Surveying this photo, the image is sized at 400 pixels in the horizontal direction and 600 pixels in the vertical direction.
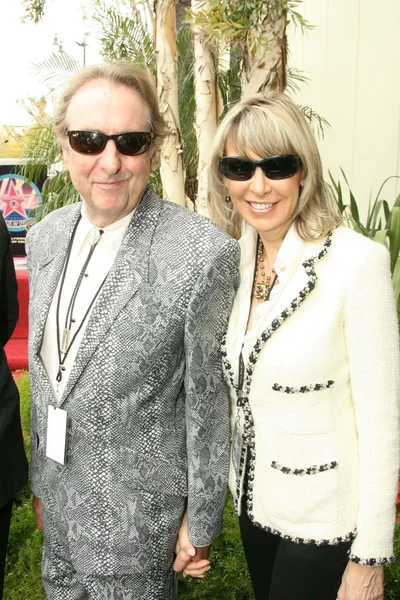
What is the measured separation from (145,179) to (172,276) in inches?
12.0

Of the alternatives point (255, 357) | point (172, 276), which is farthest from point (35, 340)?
point (255, 357)

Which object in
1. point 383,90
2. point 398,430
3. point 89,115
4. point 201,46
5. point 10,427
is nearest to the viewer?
point 398,430

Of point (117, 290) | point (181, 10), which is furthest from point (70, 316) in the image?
point (181, 10)

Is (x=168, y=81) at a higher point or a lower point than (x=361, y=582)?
higher

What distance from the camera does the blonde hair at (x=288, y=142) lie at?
160cm

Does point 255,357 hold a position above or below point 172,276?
below

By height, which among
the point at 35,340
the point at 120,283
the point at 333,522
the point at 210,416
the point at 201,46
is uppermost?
the point at 201,46

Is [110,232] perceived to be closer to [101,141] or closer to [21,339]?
[101,141]

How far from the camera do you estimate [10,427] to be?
1.81 meters

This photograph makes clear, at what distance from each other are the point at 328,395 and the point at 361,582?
45 cm

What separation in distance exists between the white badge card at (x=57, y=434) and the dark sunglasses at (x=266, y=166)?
2.47 feet

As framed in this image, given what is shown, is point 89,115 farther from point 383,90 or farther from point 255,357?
point 383,90

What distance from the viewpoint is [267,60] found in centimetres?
341

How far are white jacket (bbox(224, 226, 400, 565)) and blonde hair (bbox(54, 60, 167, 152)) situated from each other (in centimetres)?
49
